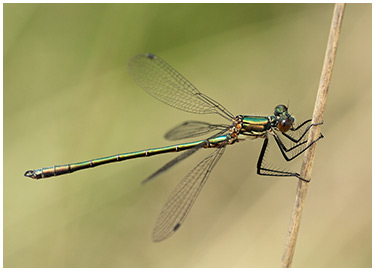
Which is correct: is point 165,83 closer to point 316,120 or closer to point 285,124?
point 285,124

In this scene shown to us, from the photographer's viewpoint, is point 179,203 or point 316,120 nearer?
point 316,120

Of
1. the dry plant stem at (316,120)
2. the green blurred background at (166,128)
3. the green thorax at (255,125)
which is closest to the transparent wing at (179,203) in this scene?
the green thorax at (255,125)

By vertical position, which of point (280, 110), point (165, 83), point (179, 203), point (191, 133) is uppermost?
point (165, 83)

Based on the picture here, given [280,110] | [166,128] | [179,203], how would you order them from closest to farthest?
1. [179,203]
2. [280,110]
3. [166,128]

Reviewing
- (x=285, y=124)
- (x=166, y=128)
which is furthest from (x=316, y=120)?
(x=166, y=128)

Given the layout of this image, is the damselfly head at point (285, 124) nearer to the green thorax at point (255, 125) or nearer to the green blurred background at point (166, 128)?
the green thorax at point (255, 125)

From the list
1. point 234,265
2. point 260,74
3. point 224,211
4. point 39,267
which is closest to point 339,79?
point 260,74

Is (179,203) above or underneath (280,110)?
underneath
